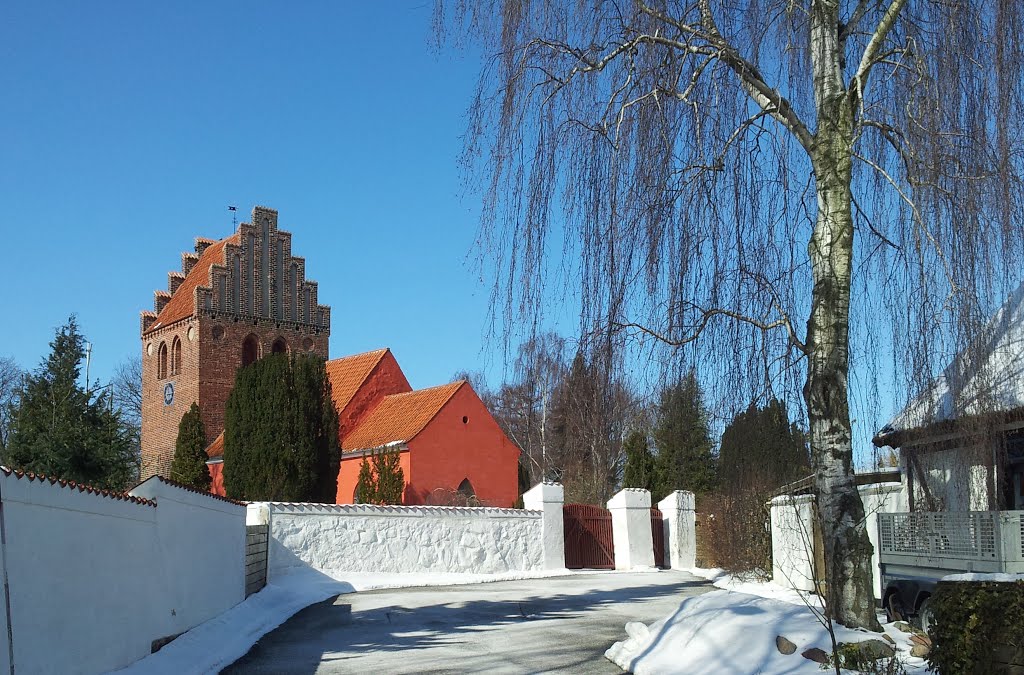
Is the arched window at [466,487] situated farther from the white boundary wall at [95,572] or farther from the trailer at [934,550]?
the trailer at [934,550]

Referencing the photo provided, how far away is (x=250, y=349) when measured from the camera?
4481 centimetres

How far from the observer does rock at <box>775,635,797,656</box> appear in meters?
8.70

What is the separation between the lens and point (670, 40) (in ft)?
26.2

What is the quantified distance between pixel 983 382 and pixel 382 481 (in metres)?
26.4

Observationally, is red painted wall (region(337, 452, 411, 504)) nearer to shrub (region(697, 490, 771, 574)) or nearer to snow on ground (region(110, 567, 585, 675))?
snow on ground (region(110, 567, 585, 675))

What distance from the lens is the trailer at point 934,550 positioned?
11.6m

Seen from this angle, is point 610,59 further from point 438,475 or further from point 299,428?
point 438,475

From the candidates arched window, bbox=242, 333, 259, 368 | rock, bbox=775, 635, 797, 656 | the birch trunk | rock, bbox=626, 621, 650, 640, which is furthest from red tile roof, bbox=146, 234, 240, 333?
the birch trunk

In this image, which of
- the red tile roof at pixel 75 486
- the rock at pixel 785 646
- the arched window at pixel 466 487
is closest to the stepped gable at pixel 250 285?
the arched window at pixel 466 487

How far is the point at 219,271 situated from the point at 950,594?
4048cm

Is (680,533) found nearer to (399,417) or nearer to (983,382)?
(399,417)

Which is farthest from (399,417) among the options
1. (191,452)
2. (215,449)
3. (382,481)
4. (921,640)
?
(921,640)

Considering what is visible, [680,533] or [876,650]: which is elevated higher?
[876,650]

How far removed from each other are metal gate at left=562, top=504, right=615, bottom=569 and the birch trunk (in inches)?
861
